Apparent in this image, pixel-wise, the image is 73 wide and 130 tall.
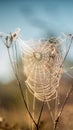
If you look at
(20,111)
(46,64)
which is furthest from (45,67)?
(20,111)

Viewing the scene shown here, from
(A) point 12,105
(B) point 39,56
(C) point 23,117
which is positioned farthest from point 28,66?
(A) point 12,105

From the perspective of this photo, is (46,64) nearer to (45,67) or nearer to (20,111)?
(45,67)

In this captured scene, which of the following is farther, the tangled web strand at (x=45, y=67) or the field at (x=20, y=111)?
the field at (x=20, y=111)

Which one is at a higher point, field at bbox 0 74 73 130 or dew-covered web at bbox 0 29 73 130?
dew-covered web at bbox 0 29 73 130

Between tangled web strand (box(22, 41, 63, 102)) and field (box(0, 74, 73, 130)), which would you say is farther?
field (box(0, 74, 73, 130))

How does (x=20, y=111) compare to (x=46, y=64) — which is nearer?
(x=46, y=64)

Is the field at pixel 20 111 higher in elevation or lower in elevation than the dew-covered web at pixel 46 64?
lower

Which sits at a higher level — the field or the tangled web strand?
the tangled web strand

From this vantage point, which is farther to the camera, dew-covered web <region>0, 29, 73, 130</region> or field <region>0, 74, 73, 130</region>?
field <region>0, 74, 73, 130</region>

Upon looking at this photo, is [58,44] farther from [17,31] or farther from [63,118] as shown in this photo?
[63,118]

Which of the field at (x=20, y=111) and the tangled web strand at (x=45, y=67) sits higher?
the tangled web strand at (x=45, y=67)

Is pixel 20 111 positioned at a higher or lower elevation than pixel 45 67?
lower

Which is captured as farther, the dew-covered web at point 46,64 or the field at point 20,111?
the field at point 20,111
